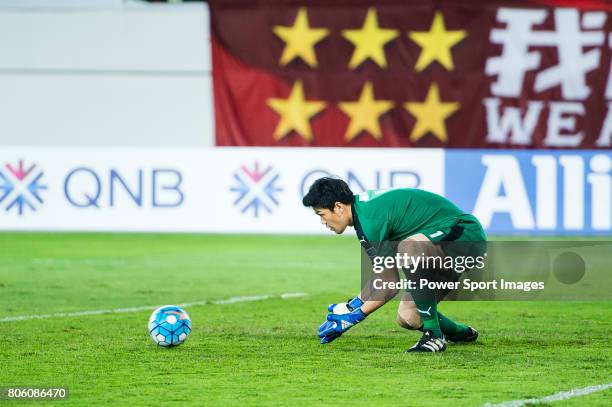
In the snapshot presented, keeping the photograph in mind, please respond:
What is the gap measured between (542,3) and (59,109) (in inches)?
341

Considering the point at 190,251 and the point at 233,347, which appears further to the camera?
the point at 190,251

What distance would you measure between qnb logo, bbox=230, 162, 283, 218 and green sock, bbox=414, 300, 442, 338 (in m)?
10.1

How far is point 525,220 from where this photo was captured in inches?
709

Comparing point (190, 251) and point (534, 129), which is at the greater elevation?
point (534, 129)

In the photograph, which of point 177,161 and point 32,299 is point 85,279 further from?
point 177,161

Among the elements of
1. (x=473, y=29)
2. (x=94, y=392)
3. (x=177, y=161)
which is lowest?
(x=94, y=392)

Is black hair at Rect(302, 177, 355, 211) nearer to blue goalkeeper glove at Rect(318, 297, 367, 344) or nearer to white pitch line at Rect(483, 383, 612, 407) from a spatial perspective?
blue goalkeeper glove at Rect(318, 297, 367, 344)

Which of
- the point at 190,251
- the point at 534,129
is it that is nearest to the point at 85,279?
the point at 190,251

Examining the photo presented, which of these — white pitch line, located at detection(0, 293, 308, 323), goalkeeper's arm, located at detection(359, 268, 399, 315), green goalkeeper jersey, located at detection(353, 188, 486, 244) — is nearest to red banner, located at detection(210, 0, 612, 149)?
white pitch line, located at detection(0, 293, 308, 323)

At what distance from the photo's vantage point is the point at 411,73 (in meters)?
19.7

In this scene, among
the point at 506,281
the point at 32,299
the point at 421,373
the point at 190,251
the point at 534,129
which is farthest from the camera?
the point at 534,129

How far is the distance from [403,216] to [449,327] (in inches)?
38.8

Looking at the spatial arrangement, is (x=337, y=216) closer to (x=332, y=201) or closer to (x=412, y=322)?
(x=332, y=201)

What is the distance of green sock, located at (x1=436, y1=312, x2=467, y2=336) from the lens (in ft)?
27.7
